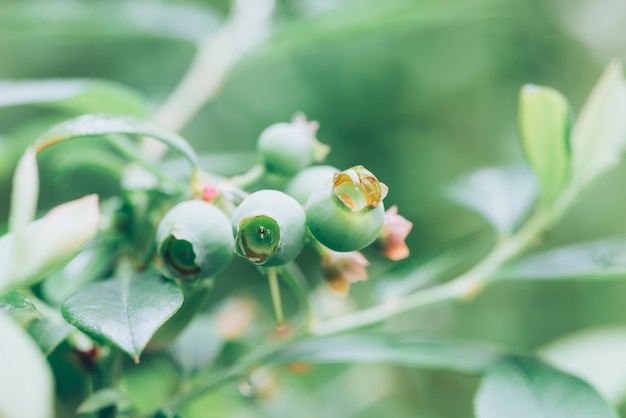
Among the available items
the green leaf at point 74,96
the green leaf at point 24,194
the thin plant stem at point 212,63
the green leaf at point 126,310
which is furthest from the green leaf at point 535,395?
the thin plant stem at point 212,63

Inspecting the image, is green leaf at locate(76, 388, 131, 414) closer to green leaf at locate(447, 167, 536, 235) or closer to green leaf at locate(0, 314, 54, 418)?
green leaf at locate(0, 314, 54, 418)

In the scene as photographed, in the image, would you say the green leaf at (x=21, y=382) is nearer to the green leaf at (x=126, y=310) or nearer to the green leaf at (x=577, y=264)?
the green leaf at (x=126, y=310)

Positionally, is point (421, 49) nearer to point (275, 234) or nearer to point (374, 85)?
point (374, 85)

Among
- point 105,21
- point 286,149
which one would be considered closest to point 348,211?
point 286,149

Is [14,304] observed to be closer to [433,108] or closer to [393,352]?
[393,352]

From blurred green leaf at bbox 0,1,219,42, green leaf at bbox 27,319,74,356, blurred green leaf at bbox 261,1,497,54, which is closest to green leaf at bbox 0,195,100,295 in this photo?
green leaf at bbox 27,319,74,356

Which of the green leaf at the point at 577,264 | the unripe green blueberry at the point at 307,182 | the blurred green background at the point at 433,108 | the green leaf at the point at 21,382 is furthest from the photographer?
the blurred green background at the point at 433,108
